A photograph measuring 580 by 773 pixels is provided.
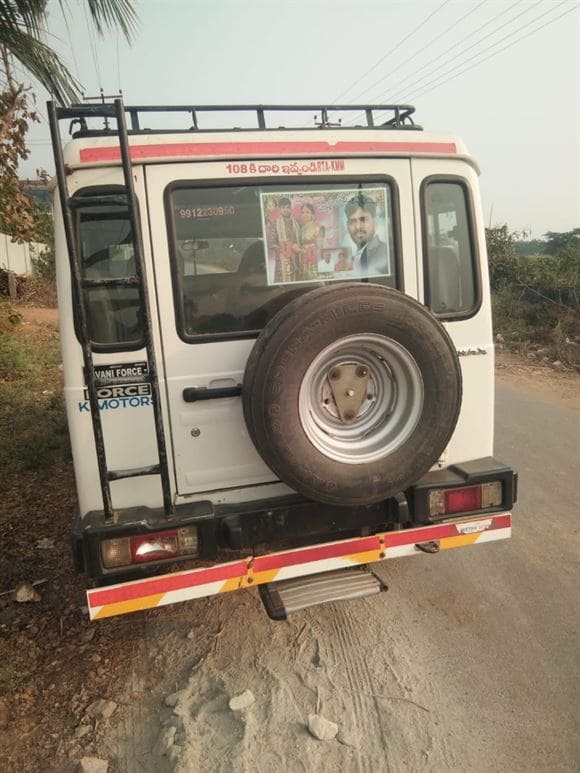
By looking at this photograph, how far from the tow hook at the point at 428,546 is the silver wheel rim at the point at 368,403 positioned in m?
0.62

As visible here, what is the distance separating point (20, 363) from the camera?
891 cm

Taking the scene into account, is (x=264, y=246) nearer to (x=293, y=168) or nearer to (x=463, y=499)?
(x=293, y=168)

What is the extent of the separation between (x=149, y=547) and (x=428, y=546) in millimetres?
1394

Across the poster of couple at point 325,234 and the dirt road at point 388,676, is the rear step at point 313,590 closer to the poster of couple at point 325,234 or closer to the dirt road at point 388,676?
the dirt road at point 388,676

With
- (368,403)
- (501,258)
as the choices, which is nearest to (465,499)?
(368,403)

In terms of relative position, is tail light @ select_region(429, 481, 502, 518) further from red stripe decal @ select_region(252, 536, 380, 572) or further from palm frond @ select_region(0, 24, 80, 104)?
palm frond @ select_region(0, 24, 80, 104)

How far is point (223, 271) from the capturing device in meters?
2.60

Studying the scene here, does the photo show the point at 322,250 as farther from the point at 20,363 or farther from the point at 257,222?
the point at 20,363

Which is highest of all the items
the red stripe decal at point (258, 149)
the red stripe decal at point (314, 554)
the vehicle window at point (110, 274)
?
Result: the red stripe decal at point (258, 149)

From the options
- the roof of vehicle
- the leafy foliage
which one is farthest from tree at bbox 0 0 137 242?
the leafy foliage

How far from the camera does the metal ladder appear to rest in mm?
2031

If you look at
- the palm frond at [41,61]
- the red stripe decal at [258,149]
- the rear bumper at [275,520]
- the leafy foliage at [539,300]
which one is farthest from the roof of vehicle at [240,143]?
the leafy foliage at [539,300]

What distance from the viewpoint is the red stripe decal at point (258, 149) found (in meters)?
2.35

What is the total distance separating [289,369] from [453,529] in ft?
4.23
